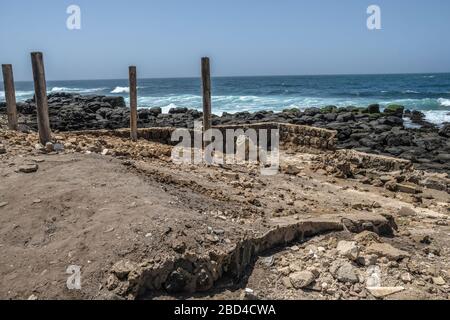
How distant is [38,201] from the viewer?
5.46 meters

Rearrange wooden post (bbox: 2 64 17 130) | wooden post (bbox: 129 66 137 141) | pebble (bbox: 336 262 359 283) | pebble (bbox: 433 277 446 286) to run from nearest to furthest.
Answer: pebble (bbox: 336 262 359 283) → pebble (bbox: 433 277 446 286) → wooden post (bbox: 2 64 17 130) → wooden post (bbox: 129 66 137 141)

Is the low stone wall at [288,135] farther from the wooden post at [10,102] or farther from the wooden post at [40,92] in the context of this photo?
the wooden post at [40,92]

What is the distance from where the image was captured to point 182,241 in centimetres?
459

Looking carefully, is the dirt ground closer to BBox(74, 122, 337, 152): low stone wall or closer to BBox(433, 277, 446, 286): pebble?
BBox(433, 277, 446, 286): pebble

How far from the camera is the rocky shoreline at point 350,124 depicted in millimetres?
15037

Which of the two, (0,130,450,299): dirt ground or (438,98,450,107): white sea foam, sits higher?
(0,130,450,299): dirt ground

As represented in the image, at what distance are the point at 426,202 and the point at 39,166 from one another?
281 inches

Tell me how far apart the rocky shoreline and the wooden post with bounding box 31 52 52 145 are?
3949 mm

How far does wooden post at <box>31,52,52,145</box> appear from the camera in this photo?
27.8 ft

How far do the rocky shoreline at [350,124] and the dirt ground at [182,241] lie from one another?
705cm

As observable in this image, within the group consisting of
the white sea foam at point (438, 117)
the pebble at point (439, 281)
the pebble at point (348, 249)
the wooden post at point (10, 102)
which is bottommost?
the white sea foam at point (438, 117)

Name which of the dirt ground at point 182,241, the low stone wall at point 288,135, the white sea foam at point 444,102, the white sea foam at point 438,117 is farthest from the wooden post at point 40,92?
the white sea foam at point 444,102

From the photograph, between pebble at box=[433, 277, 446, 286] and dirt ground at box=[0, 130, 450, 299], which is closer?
dirt ground at box=[0, 130, 450, 299]

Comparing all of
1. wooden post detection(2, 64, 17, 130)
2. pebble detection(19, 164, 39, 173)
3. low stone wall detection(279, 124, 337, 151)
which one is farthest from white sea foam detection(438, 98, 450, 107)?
pebble detection(19, 164, 39, 173)
